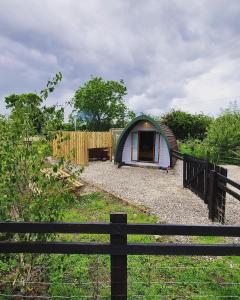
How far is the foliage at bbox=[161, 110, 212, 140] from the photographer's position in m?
31.4

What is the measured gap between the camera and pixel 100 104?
41.8m

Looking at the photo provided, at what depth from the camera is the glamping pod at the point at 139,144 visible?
1753 centimetres

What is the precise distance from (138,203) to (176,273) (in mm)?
4759

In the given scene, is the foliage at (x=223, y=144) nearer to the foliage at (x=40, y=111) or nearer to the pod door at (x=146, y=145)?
the pod door at (x=146, y=145)

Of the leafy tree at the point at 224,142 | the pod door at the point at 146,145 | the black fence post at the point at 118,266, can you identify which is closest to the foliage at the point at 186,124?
the leafy tree at the point at 224,142

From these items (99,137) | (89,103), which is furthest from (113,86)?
(99,137)

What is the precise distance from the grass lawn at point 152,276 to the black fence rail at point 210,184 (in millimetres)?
1330

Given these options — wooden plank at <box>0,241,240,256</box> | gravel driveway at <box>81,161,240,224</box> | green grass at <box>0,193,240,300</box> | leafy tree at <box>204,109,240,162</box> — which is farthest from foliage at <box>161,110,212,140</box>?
wooden plank at <box>0,241,240,256</box>

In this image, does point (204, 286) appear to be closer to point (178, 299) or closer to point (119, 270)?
point (178, 299)

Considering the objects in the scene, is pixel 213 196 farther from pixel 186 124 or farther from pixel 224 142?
pixel 186 124

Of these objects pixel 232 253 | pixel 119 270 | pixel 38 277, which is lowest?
pixel 38 277

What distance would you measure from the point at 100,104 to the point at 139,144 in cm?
2402

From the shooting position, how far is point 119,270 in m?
3.27

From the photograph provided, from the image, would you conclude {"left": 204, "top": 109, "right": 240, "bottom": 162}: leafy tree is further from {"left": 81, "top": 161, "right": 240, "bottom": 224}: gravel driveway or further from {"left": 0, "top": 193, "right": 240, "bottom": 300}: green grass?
{"left": 0, "top": 193, "right": 240, "bottom": 300}: green grass
